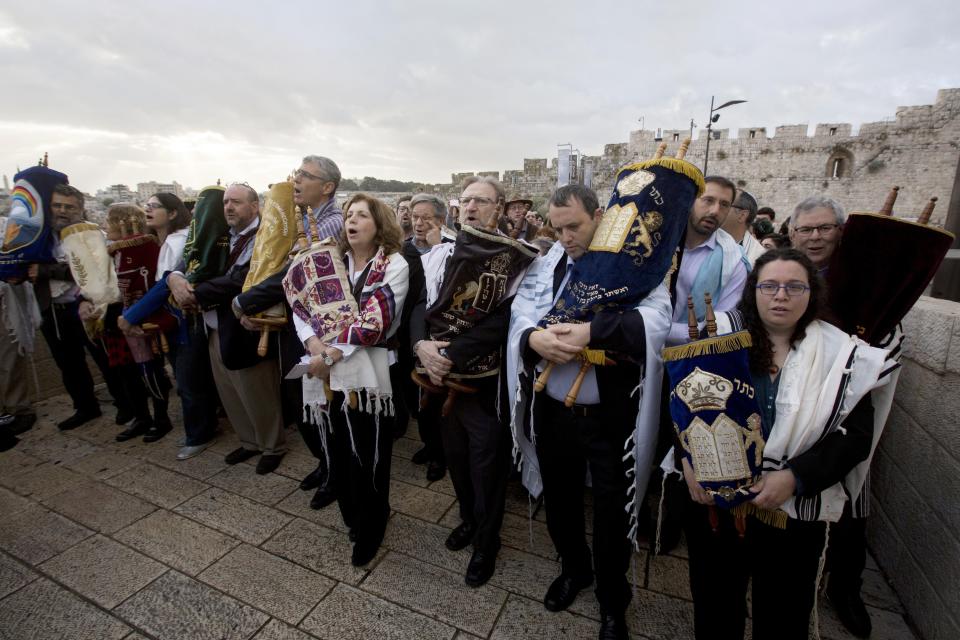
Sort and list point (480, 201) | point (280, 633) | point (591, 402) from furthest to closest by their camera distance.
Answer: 1. point (480, 201)
2. point (280, 633)
3. point (591, 402)

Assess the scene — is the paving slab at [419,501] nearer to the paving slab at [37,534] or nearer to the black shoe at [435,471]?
the black shoe at [435,471]

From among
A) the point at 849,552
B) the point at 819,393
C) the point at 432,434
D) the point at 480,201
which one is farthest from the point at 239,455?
the point at 849,552

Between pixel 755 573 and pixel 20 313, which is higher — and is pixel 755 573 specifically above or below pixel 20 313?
below

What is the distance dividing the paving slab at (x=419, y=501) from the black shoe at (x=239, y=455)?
1280mm

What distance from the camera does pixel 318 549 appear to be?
8.68 feet

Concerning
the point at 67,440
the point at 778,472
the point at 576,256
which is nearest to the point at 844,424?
the point at 778,472

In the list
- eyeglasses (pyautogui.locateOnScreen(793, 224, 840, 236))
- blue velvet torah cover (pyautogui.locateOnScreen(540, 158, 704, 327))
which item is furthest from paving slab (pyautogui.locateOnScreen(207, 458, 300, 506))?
eyeglasses (pyautogui.locateOnScreen(793, 224, 840, 236))

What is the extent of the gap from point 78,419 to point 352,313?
12.4 ft

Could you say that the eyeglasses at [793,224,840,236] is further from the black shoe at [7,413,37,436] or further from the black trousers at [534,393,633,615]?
the black shoe at [7,413,37,436]

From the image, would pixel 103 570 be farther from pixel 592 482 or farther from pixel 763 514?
pixel 763 514

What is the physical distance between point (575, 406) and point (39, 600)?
2856 mm

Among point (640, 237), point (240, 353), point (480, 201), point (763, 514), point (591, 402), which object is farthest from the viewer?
point (240, 353)

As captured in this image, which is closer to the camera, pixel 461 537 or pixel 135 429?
pixel 461 537

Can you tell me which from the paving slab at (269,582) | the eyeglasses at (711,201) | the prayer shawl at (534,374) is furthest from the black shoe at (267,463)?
the eyeglasses at (711,201)
